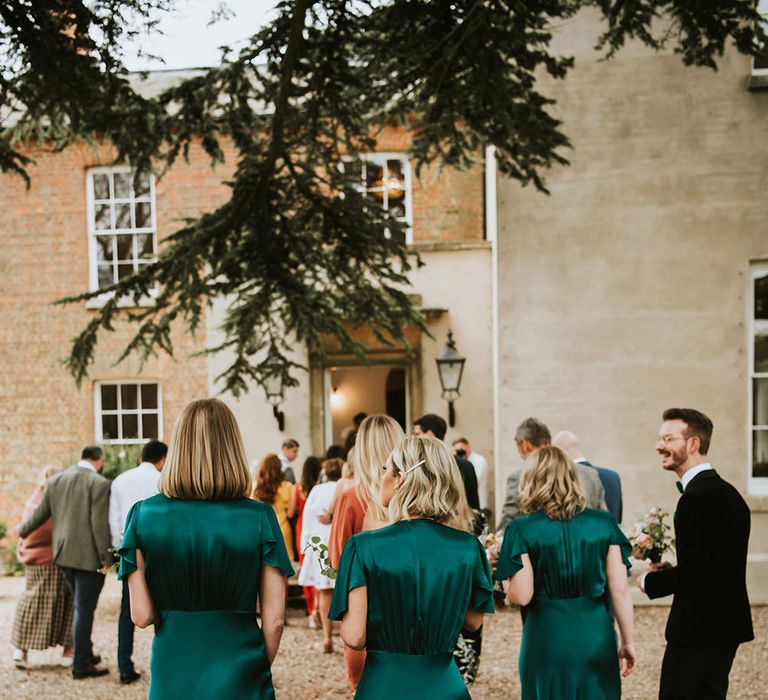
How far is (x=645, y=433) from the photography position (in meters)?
9.98

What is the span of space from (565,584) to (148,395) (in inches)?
467

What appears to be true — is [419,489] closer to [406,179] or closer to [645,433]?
[645,433]

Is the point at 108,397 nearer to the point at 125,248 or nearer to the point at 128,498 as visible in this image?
the point at 125,248

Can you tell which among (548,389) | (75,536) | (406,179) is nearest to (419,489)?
(75,536)

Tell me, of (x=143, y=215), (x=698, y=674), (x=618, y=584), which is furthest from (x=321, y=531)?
(x=143, y=215)

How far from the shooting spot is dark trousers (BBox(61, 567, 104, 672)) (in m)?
7.13

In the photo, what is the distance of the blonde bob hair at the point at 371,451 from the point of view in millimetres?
4781

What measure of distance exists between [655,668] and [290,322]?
4740mm

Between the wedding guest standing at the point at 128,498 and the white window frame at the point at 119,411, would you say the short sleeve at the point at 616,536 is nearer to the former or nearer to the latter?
the wedding guest standing at the point at 128,498

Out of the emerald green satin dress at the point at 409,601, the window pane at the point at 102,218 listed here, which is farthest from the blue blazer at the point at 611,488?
the window pane at the point at 102,218

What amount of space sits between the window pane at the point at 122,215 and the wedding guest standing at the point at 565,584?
12332 millimetres

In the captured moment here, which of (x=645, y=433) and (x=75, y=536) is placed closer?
(x=75, y=536)

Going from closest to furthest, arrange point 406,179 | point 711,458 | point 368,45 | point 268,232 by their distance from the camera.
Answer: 1. point 368,45
2. point 268,232
3. point 711,458
4. point 406,179

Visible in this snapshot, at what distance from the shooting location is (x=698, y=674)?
400 cm
